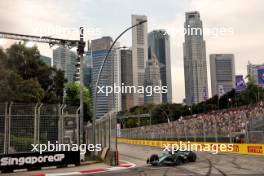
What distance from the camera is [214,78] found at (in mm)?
172125

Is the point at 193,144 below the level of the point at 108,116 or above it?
below

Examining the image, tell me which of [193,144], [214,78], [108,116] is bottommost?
[193,144]

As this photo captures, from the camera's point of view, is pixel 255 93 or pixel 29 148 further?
pixel 255 93

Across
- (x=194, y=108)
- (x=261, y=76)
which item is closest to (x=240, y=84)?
(x=261, y=76)

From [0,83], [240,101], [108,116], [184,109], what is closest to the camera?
[108,116]

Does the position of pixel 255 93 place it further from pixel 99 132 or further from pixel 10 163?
pixel 10 163

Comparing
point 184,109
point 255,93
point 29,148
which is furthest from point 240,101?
point 29,148

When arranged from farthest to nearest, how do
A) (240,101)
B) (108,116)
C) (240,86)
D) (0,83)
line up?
(240,101) < (240,86) < (0,83) < (108,116)

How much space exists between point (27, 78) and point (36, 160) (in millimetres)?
29635

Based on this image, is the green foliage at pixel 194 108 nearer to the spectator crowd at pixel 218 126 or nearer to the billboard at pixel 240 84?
the spectator crowd at pixel 218 126

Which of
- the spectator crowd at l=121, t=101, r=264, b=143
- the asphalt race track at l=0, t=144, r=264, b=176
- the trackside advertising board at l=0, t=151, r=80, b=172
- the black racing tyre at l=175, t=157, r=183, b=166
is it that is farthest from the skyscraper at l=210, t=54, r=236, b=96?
the trackside advertising board at l=0, t=151, r=80, b=172

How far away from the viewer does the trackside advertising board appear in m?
21.9

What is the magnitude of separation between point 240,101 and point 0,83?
291ft

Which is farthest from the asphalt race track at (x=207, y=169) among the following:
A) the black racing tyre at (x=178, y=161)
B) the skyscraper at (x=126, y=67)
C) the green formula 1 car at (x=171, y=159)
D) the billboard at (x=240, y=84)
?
the skyscraper at (x=126, y=67)
